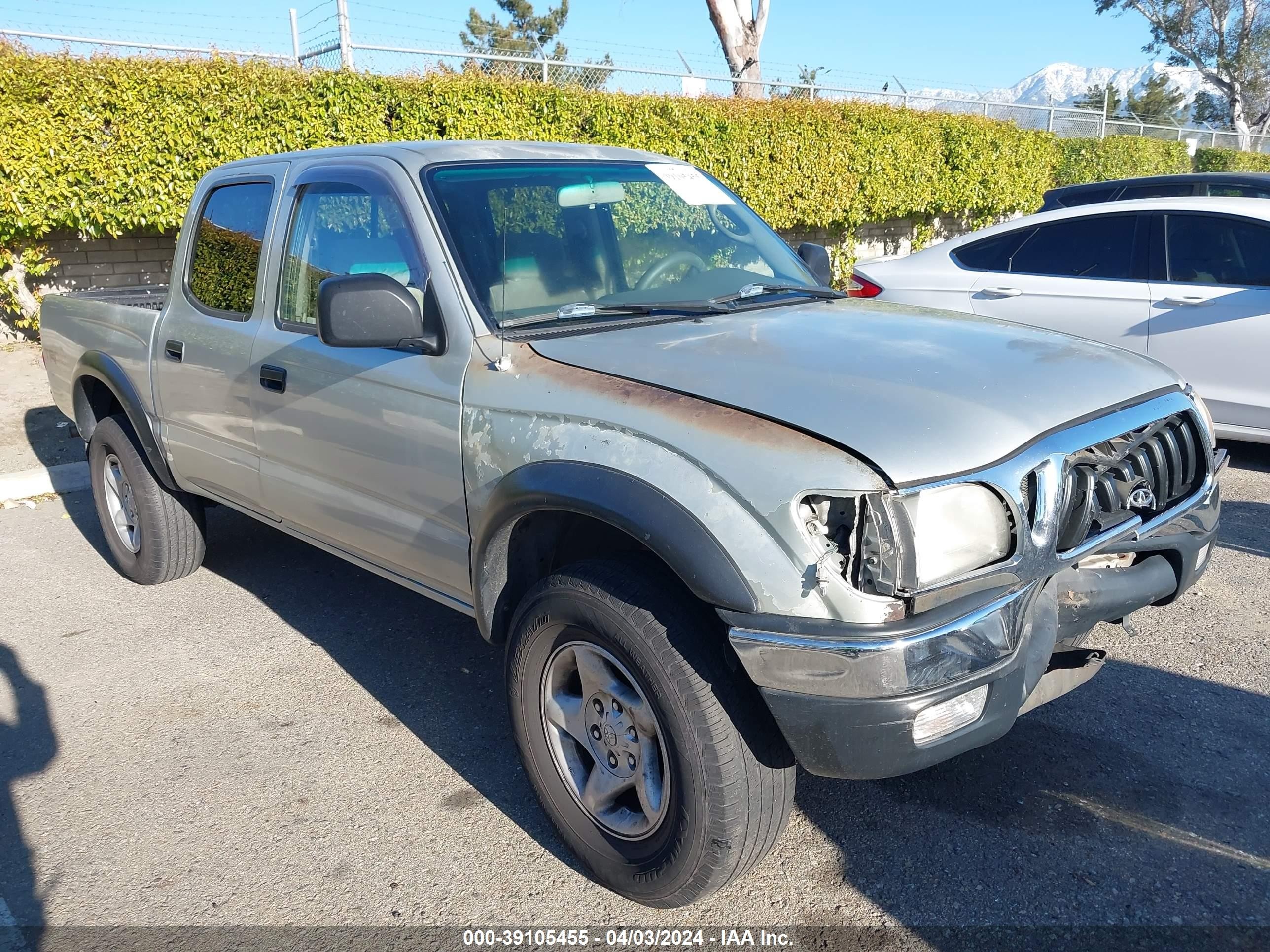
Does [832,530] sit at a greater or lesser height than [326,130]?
lesser

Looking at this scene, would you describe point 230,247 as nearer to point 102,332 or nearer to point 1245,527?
point 102,332

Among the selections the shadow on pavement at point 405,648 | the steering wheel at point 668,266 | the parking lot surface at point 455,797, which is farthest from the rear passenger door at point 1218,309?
the shadow on pavement at point 405,648

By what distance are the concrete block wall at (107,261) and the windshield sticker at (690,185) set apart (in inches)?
287

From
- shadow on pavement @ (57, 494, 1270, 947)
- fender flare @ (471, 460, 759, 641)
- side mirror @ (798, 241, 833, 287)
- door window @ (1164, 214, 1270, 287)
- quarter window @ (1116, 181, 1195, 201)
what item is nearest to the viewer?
fender flare @ (471, 460, 759, 641)

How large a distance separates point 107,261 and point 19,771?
314 inches

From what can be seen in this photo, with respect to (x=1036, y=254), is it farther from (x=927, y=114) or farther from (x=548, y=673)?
(x=927, y=114)

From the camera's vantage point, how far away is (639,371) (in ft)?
8.61

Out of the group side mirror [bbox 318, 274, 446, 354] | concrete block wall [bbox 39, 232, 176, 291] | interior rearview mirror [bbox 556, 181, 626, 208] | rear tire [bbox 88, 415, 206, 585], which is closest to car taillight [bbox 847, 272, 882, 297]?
interior rearview mirror [bbox 556, 181, 626, 208]

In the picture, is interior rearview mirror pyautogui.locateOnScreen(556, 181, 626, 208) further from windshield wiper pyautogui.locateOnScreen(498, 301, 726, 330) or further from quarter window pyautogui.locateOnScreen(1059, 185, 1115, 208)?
quarter window pyautogui.locateOnScreen(1059, 185, 1115, 208)

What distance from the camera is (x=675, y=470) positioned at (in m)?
2.35

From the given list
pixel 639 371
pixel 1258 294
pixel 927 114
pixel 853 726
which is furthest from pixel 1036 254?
pixel 927 114

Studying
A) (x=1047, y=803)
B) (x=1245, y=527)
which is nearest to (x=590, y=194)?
(x=1047, y=803)

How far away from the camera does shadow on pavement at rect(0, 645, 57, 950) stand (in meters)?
2.71

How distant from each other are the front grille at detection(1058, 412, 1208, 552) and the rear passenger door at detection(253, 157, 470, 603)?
5.32 ft
